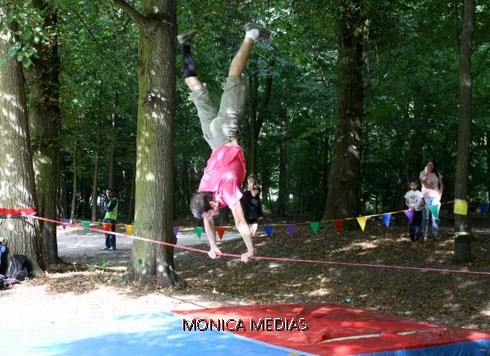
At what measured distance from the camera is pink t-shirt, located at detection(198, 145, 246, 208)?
16.3ft

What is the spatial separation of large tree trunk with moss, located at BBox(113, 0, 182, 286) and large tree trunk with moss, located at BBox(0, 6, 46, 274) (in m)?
2.08

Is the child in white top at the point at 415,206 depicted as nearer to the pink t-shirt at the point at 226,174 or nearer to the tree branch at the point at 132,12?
the tree branch at the point at 132,12

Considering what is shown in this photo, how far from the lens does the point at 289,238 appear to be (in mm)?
13977

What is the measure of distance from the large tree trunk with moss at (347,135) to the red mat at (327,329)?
21.8 ft

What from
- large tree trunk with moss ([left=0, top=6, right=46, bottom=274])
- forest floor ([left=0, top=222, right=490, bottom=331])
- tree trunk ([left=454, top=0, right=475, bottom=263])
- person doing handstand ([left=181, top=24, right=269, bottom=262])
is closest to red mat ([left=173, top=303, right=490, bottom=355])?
forest floor ([left=0, top=222, right=490, bottom=331])

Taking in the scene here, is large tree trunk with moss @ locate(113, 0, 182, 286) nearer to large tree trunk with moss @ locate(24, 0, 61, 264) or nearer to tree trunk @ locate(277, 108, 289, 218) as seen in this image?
large tree trunk with moss @ locate(24, 0, 61, 264)

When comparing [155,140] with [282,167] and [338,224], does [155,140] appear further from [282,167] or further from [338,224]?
[282,167]

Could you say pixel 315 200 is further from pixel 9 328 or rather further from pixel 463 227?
pixel 9 328

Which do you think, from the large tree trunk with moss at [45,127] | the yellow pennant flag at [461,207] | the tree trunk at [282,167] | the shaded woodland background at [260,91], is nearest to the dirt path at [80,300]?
the shaded woodland background at [260,91]

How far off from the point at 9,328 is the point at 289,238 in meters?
8.44

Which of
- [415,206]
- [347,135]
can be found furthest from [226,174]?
[347,135]

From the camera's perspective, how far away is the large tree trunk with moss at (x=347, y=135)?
1348 centimetres

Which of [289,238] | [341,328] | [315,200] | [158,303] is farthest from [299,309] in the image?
[315,200]

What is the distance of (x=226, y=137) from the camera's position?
497 cm
